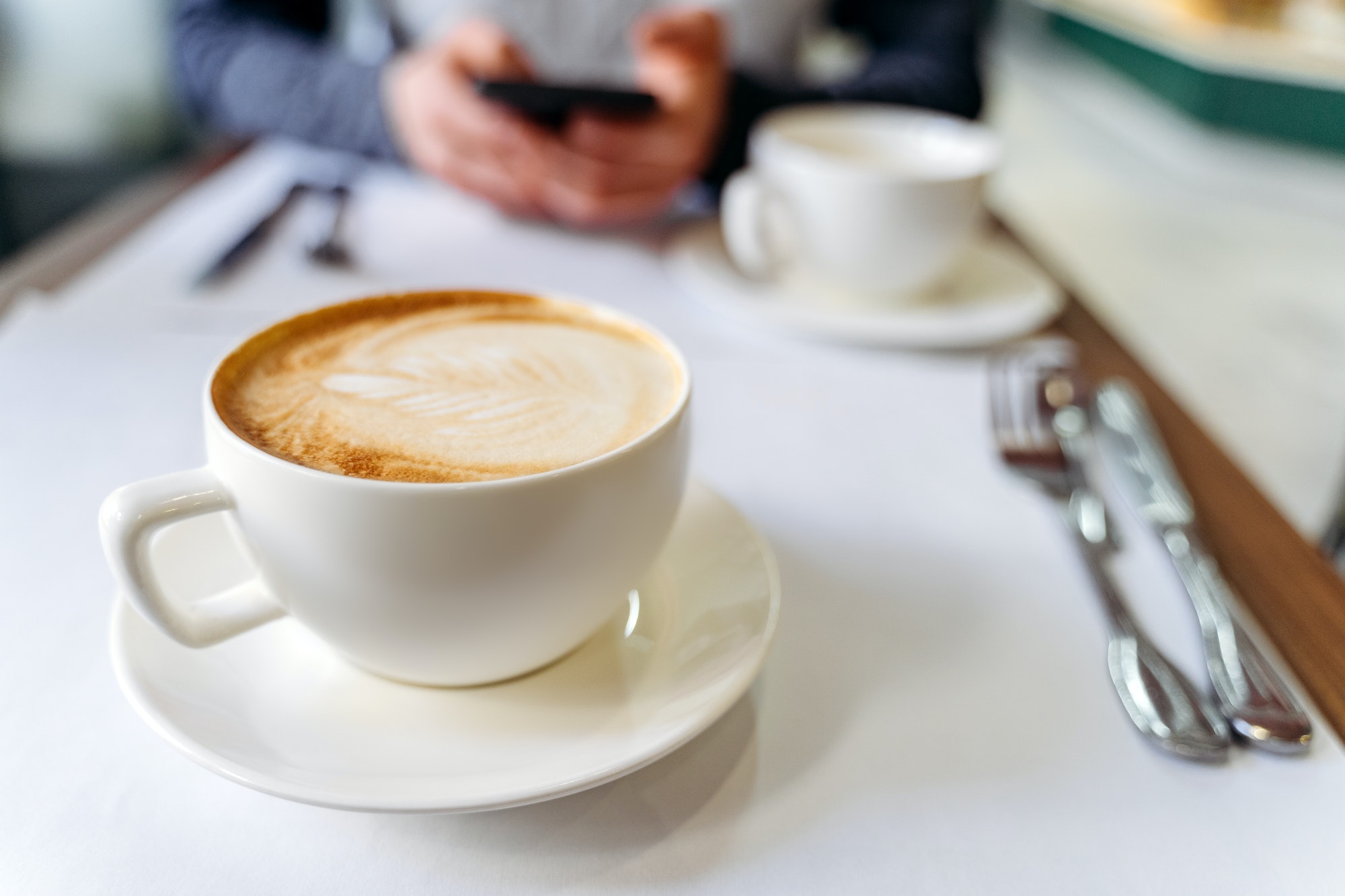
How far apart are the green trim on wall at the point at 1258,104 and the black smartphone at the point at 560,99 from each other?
314cm

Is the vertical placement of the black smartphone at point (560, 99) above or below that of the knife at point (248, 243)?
above

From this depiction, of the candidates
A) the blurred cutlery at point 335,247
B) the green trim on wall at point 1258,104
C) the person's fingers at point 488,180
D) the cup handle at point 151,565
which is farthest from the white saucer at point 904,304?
the green trim on wall at point 1258,104

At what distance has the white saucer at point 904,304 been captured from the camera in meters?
0.61

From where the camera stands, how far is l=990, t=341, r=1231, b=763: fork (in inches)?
12.5

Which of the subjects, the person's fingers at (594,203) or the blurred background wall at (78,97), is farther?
the blurred background wall at (78,97)

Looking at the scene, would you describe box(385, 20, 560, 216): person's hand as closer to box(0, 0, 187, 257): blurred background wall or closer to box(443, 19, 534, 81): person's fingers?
box(443, 19, 534, 81): person's fingers

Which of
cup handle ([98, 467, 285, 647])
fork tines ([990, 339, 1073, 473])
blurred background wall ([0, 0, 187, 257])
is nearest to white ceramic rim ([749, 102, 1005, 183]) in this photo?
fork tines ([990, 339, 1073, 473])

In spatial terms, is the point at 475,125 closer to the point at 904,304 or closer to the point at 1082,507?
the point at 904,304

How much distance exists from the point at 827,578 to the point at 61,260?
578 mm

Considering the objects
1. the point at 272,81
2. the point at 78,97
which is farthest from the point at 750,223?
the point at 78,97

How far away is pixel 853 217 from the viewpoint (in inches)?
24.1

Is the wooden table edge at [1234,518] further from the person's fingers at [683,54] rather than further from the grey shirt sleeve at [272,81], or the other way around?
the person's fingers at [683,54]

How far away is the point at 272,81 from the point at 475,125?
0.30 meters

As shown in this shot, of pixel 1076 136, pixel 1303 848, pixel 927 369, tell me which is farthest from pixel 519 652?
pixel 1076 136
